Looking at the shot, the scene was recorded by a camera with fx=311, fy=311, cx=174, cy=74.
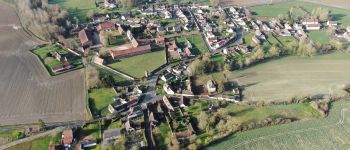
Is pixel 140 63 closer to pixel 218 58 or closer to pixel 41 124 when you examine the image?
pixel 218 58

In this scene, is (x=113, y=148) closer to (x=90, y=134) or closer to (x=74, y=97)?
(x=90, y=134)

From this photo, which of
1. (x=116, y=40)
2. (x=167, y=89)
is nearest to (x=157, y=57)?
(x=116, y=40)

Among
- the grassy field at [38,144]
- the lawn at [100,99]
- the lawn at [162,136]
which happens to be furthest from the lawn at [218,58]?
the grassy field at [38,144]

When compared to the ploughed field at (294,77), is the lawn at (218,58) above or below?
above

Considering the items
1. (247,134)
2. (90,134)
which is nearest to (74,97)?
(90,134)

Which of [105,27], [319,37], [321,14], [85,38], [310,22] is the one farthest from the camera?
[321,14]

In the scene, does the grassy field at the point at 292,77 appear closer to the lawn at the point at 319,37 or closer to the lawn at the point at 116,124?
the lawn at the point at 319,37
